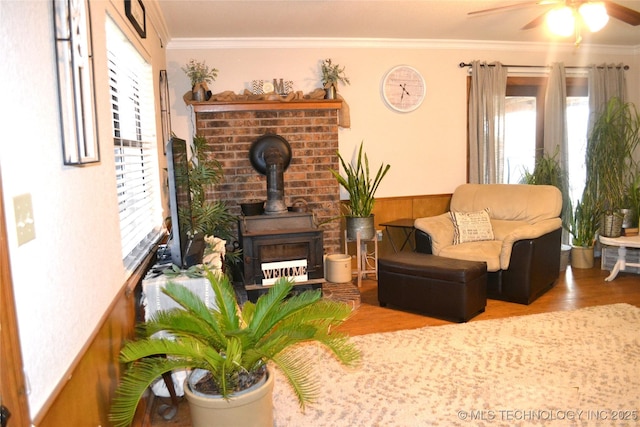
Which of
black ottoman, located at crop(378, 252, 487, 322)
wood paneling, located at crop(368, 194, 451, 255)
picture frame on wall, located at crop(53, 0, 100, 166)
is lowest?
black ottoman, located at crop(378, 252, 487, 322)

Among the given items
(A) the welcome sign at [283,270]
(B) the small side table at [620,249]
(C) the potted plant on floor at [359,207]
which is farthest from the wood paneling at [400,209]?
(B) the small side table at [620,249]

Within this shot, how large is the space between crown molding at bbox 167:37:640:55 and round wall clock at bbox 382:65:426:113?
0.25 meters

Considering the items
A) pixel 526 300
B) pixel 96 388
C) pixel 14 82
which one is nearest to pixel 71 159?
pixel 14 82

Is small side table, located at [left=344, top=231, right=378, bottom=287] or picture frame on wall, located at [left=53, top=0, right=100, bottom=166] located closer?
picture frame on wall, located at [left=53, top=0, right=100, bottom=166]

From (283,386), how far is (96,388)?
1201 mm

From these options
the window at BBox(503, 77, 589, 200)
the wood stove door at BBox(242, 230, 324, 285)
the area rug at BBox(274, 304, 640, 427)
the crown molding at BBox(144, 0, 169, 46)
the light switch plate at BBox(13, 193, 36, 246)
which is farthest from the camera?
the window at BBox(503, 77, 589, 200)

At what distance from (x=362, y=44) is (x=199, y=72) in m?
1.61

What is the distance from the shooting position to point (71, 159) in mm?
1436

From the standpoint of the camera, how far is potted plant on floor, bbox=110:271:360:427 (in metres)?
1.75

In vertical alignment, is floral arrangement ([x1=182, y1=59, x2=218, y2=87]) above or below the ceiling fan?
above

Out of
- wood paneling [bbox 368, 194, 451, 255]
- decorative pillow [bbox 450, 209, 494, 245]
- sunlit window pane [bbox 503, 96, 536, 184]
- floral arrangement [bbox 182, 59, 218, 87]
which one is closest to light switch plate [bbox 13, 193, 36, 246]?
floral arrangement [bbox 182, 59, 218, 87]

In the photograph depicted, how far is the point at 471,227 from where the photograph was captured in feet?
14.0

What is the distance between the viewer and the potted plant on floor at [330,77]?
4613mm

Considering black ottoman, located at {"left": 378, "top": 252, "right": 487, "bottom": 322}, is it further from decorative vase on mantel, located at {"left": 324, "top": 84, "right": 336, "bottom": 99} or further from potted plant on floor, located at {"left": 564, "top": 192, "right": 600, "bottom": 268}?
potted plant on floor, located at {"left": 564, "top": 192, "right": 600, "bottom": 268}
